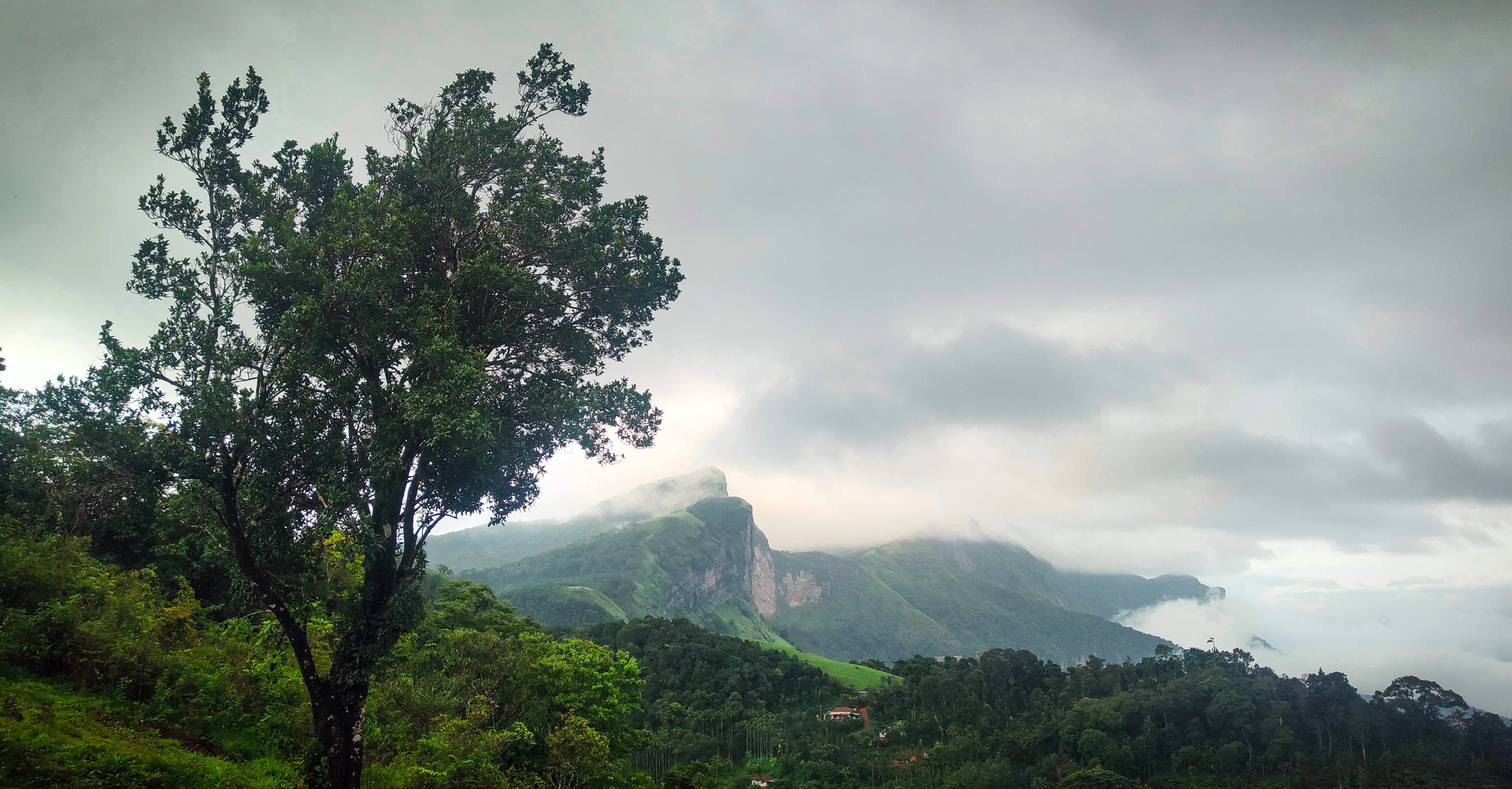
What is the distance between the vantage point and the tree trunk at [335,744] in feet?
54.7

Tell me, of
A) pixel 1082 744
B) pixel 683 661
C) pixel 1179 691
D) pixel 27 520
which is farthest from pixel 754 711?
pixel 27 520

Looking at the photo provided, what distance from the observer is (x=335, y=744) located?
16891 mm

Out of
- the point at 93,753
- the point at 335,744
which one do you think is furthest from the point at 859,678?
the point at 93,753

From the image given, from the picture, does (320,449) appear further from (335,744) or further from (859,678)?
(859,678)

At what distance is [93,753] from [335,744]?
6.50 meters

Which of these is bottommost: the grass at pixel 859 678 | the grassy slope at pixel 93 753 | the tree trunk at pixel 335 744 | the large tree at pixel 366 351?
the grass at pixel 859 678

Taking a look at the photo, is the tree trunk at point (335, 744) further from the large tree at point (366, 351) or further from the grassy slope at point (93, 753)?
the grassy slope at point (93, 753)

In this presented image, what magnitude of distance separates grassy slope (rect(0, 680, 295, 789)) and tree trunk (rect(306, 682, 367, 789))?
489cm

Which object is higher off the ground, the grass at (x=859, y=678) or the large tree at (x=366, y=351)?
the large tree at (x=366, y=351)

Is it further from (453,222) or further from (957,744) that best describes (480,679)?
(957,744)

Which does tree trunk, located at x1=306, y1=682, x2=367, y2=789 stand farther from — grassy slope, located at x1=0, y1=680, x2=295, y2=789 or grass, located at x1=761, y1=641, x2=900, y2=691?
grass, located at x1=761, y1=641, x2=900, y2=691

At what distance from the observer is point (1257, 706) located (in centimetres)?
11206

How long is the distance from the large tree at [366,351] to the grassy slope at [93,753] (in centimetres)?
536

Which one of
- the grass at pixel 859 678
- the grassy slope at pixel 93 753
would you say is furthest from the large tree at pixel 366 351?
the grass at pixel 859 678
